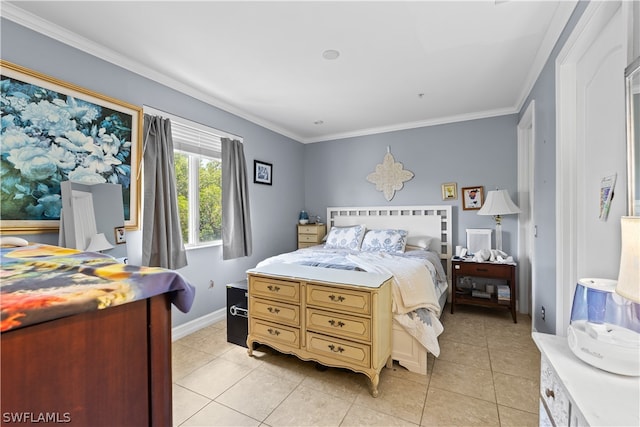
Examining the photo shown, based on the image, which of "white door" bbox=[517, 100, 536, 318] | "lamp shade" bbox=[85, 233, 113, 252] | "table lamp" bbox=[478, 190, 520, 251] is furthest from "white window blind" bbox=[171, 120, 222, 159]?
"white door" bbox=[517, 100, 536, 318]

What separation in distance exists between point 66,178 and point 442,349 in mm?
3378

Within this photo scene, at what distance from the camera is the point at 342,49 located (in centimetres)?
226

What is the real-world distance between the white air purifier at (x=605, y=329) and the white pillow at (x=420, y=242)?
8.41 feet

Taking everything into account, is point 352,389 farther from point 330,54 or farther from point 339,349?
point 330,54

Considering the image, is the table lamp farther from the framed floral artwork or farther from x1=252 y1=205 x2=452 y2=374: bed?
the framed floral artwork

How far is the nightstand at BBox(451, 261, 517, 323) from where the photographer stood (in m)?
3.13

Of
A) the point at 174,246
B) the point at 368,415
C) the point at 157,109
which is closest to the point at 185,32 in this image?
the point at 157,109

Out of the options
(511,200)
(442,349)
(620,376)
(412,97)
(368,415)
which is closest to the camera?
(620,376)

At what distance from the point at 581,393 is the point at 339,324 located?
53.8 inches

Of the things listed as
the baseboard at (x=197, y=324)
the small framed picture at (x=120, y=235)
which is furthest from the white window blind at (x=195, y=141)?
the baseboard at (x=197, y=324)

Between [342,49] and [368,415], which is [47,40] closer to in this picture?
[342,49]

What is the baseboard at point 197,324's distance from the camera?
280 cm

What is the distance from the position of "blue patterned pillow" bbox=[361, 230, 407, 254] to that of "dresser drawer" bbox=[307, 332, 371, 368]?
67.7 inches

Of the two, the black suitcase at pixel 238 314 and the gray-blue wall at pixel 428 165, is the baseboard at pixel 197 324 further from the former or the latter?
the gray-blue wall at pixel 428 165
